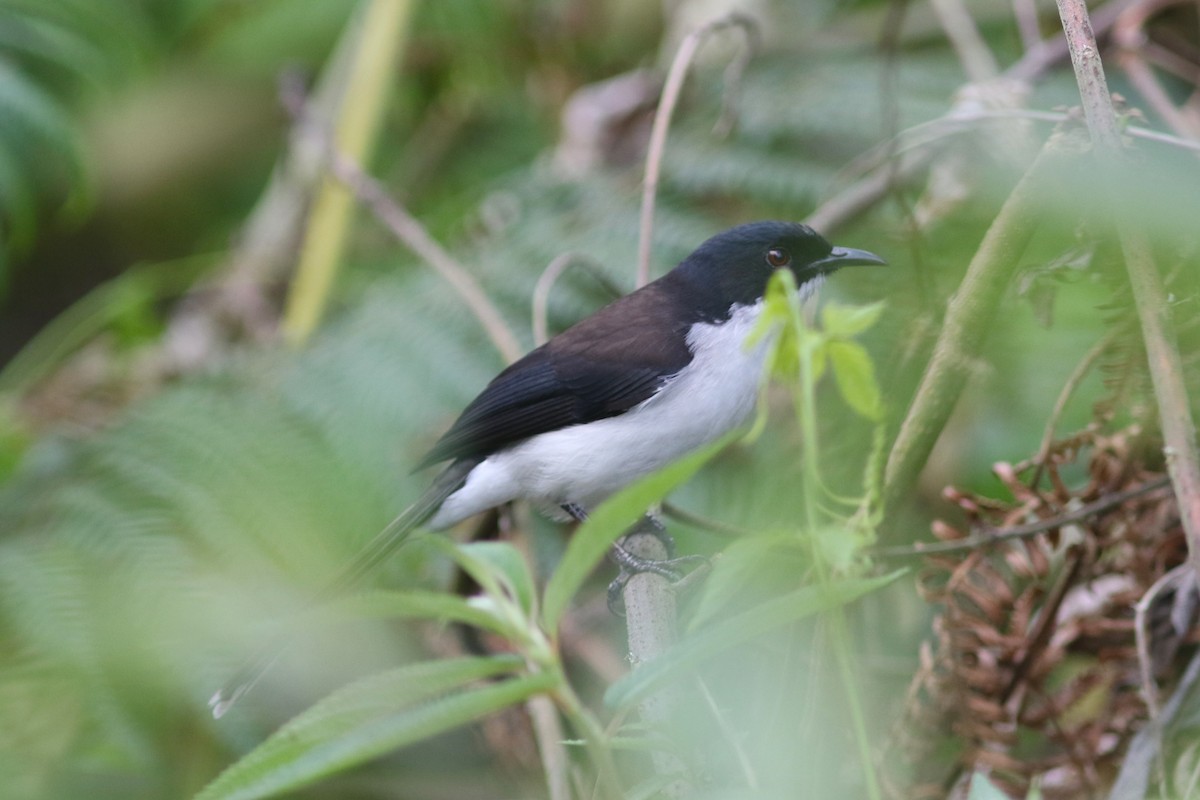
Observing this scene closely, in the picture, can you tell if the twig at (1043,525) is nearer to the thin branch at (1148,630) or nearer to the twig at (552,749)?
the thin branch at (1148,630)

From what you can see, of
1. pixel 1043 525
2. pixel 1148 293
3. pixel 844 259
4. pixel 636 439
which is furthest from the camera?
pixel 636 439

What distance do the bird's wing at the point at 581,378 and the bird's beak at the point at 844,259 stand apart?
14.0 inches

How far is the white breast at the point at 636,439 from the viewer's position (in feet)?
9.00

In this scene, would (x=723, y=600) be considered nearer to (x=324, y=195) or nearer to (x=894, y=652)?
(x=894, y=652)

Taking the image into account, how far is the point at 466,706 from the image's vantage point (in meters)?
1.00

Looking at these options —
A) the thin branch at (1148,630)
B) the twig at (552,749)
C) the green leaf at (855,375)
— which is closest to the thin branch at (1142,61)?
the thin branch at (1148,630)

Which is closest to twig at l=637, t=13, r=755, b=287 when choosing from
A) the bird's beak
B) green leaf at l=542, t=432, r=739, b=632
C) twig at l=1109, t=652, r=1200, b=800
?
the bird's beak

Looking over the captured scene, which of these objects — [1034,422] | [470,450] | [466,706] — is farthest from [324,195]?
[466,706]

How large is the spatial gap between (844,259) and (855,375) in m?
1.56

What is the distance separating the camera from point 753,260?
2.83 metres

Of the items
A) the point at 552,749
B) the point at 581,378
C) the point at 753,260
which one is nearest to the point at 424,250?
the point at 581,378

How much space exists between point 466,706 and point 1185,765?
1.37 metres

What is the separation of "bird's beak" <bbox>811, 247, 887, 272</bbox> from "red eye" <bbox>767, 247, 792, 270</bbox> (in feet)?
0.22

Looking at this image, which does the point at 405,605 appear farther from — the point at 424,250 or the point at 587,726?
the point at 424,250
